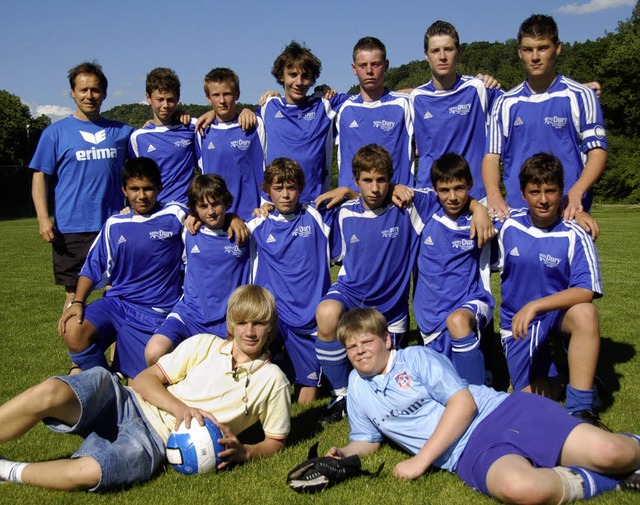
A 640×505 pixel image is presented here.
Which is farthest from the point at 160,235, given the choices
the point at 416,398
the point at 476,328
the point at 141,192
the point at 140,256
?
the point at 416,398

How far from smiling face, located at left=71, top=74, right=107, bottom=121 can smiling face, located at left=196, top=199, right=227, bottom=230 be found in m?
1.40

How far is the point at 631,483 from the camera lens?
3.04 metres

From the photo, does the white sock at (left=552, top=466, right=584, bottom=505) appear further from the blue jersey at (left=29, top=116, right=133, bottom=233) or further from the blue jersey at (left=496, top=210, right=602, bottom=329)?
the blue jersey at (left=29, top=116, right=133, bottom=233)

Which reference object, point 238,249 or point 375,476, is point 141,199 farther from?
point 375,476

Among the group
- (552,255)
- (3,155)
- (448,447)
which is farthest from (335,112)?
(3,155)

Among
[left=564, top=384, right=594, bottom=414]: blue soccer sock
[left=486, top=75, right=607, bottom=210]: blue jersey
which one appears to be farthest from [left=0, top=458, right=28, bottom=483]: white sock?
[left=486, top=75, right=607, bottom=210]: blue jersey

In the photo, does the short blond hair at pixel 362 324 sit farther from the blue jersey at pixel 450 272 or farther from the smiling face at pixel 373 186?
the smiling face at pixel 373 186

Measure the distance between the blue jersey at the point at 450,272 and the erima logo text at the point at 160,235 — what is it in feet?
6.36

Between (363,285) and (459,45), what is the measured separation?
2038mm

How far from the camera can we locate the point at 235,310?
12.1 feet

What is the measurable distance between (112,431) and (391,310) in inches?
86.0

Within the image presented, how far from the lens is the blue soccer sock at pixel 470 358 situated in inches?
168

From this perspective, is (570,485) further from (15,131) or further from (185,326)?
(15,131)

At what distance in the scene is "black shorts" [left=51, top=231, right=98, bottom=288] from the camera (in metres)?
5.46
